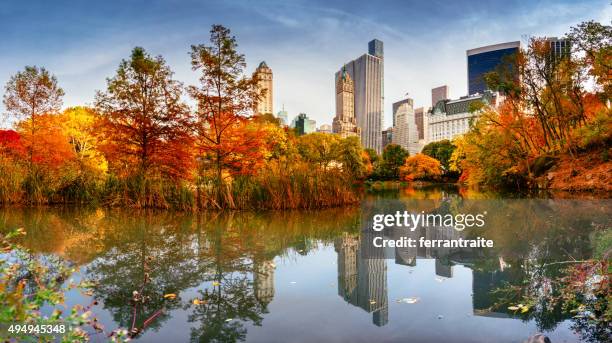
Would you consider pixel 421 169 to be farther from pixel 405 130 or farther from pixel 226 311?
pixel 405 130

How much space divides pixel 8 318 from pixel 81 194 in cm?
1071

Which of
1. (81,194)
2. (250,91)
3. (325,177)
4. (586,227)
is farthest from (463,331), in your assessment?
(81,194)

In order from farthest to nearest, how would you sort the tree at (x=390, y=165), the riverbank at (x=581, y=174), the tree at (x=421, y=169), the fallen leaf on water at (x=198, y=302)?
the tree at (x=390, y=165) → the tree at (x=421, y=169) → the riverbank at (x=581, y=174) → the fallen leaf on water at (x=198, y=302)

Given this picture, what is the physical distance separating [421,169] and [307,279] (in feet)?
130

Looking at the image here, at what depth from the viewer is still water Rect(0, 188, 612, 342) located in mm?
2311

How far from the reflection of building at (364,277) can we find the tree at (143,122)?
7.67 meters

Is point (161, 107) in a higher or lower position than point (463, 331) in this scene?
higher

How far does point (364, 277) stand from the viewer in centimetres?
342

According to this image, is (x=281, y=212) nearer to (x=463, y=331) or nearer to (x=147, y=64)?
(x=463, y=331)

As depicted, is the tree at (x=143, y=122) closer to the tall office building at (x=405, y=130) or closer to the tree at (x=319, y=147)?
the tree at (x=319, y=147)

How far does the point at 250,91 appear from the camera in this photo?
1147 cm

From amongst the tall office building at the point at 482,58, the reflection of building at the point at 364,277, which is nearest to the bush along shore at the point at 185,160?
the reflection of building at the point at 364,277

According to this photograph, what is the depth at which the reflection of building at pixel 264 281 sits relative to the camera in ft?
9.47

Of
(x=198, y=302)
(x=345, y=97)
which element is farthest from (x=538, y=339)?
(x=345, y=97)
